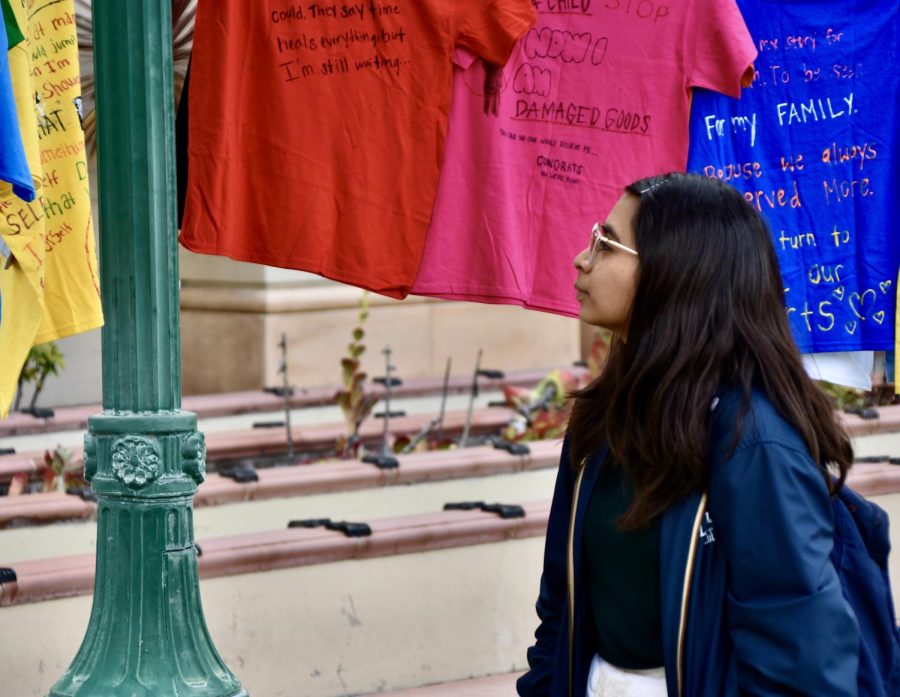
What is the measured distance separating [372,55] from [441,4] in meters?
0.24

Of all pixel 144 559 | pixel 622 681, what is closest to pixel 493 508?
pixel 144 559

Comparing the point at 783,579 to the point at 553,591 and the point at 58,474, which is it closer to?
the point at 553,591

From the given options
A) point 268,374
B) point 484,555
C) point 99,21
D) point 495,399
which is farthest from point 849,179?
point 268,374

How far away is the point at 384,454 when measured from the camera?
7406mm

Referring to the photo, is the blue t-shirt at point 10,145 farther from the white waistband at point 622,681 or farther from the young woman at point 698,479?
the white waistband at point 622,681

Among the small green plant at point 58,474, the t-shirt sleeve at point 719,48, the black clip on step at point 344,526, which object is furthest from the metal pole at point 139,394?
the small green plant at point 58,474

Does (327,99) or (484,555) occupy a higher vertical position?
(327,99)

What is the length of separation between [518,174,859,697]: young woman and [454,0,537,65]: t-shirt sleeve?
175 cm

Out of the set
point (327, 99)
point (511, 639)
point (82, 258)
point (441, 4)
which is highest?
point (441, 4)

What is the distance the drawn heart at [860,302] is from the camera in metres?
4.86

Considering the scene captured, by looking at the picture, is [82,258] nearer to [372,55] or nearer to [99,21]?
[99,21]

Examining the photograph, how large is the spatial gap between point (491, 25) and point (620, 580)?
7.20 feet

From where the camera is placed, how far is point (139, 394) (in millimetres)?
3537

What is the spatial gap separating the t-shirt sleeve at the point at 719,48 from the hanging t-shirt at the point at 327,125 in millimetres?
538
